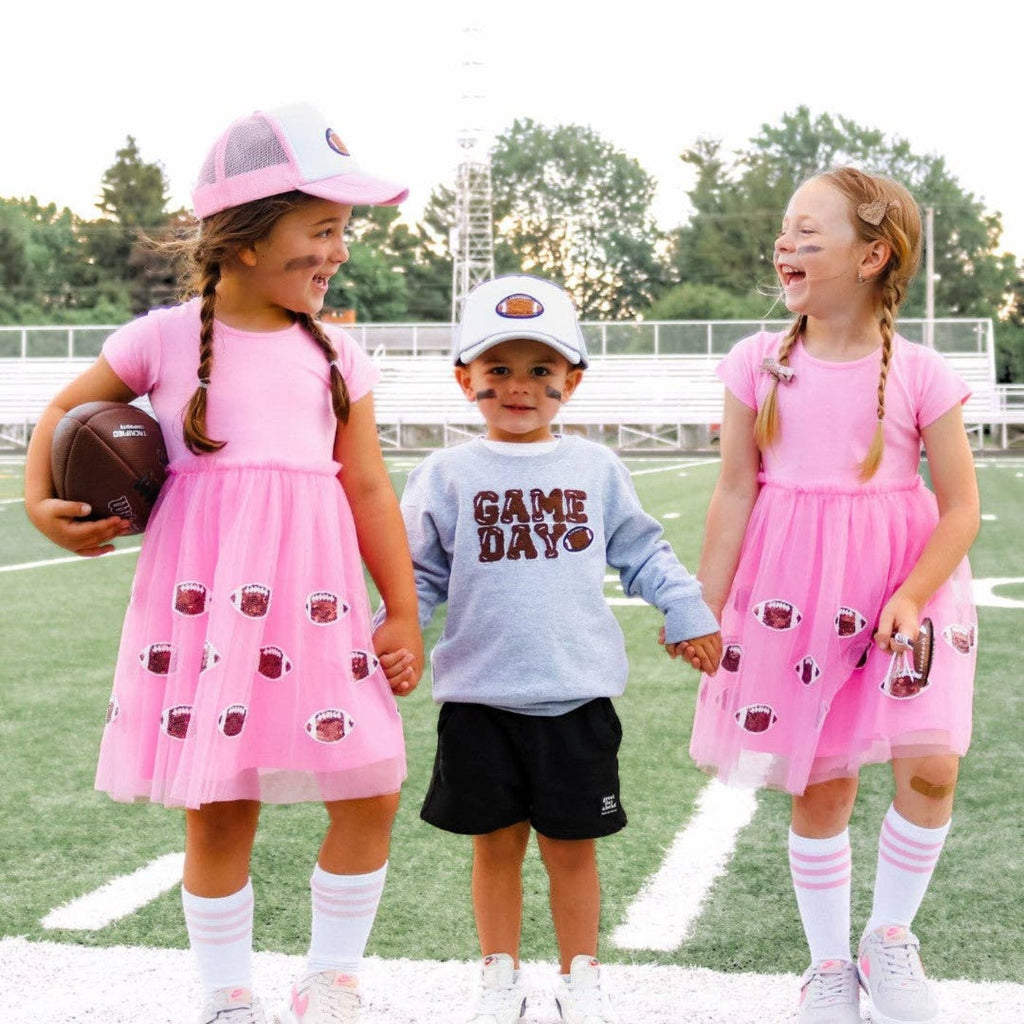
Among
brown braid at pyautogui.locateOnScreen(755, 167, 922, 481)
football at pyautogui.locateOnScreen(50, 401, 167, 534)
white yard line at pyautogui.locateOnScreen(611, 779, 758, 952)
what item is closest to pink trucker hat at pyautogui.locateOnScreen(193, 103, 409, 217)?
football at pyautogui.locateOnScreen(50, 401, 167, 534)

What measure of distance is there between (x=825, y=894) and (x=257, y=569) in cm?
123

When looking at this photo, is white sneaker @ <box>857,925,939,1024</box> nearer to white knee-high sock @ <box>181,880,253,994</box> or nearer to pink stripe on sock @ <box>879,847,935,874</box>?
pink stripe on sock @ <box>879,847,935,874</box>

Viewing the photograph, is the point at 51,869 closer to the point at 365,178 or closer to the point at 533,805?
the point at 533,805

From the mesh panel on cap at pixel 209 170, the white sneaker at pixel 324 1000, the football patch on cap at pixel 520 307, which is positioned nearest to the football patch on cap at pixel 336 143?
the mesh panel on cap at pixel 209 170

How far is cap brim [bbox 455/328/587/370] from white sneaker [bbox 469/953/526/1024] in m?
1.10

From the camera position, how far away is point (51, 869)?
3471 mm

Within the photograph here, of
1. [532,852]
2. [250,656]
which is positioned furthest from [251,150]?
[532,852]

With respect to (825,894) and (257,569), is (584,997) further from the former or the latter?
(257,569)

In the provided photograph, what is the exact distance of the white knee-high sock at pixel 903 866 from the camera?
2.69 m

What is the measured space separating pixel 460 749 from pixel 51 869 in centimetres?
138

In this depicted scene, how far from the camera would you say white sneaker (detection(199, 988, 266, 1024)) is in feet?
8.15

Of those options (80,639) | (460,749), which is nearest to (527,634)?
(460,749)

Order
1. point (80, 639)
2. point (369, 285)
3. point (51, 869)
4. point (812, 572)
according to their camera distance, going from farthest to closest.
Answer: point (369, 285) < point (80, 639) < point (51, 869) < point (812, 572)

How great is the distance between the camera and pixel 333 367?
261 centimetres
